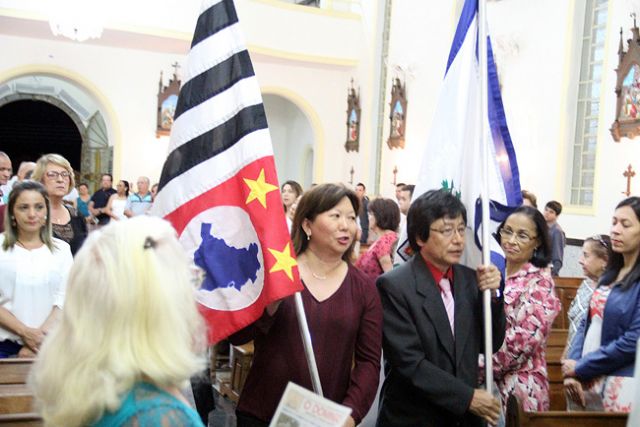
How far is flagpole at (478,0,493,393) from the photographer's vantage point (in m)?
2.54

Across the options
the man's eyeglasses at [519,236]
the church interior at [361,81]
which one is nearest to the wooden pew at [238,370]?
the man's eyeglasses at [519,236]

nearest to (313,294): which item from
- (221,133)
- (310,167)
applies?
(221,133)

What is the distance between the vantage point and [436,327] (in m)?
2.54

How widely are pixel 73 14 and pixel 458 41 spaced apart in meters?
9.93

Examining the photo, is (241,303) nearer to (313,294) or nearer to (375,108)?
(313,294)

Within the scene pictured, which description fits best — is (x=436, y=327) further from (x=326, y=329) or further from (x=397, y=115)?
(x=397, y=115)

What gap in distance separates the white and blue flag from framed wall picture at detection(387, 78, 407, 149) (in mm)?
10537

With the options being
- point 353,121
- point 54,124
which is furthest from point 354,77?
point 54,124

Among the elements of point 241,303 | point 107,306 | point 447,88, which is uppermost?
point 447,88

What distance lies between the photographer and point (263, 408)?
2.38 m

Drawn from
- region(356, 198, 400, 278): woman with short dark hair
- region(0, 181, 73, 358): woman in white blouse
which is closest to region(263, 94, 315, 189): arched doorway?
region(356, 198, 400, 278): woman with short dark hair

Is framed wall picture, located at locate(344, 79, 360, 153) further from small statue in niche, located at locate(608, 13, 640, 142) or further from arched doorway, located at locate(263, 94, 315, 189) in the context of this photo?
small statue in niche, located at locate(608, 13, 640, 142)

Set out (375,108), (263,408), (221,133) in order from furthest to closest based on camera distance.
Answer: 1. (375,108)
2. (221,133)
3. (263,408)

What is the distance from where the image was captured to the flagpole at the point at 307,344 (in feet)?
7.52
